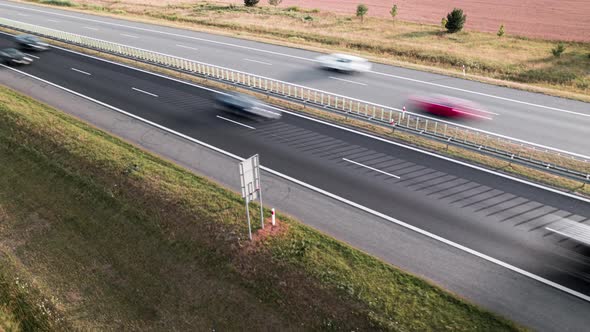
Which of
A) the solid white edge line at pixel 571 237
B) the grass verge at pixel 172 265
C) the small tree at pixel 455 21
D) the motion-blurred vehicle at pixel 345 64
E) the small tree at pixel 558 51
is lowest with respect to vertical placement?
the grass verge at pixel 172 265

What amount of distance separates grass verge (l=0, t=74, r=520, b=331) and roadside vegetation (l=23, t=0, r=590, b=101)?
26247mm

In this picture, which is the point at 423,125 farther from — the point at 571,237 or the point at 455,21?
the point at 455,21

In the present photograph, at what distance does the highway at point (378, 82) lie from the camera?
86.5 feet

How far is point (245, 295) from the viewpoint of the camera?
14.7 metres

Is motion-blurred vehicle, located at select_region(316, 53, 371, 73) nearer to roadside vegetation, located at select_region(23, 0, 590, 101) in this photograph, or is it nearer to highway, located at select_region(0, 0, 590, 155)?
highway, located at select_region(0, 0, 590, 155)

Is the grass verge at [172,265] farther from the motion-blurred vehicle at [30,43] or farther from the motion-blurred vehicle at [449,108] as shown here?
the motion-blurred vehicle at [30,43]

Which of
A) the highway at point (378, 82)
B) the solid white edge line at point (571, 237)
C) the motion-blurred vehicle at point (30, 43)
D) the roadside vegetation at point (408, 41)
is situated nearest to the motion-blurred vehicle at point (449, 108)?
the highway at point (378, 82)

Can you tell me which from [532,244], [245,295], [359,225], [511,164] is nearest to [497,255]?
[532,244]

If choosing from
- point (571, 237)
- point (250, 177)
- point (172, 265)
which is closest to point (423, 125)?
point (571, 237)

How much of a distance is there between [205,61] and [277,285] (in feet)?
97.0

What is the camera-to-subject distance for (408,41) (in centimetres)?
A: 4694

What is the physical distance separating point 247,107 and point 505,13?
5273 cm

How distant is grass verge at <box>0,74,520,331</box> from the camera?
13.8 metres

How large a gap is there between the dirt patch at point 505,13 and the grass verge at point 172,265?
152 feet
